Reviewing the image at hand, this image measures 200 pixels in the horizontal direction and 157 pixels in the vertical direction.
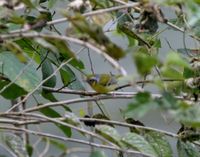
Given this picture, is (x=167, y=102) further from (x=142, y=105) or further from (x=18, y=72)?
(x=18, y=72)

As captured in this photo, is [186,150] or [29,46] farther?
[29,46]

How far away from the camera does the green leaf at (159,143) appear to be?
38.1 inches

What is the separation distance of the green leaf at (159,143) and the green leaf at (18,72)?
0.24m

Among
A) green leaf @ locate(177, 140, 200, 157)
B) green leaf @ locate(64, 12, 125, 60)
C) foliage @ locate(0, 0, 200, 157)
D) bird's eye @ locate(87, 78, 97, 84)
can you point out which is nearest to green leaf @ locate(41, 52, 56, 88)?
foliage @ locate(0, 0, 200, 157)

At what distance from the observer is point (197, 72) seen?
37.7 inches

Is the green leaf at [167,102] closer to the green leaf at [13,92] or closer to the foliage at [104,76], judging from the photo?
the foliage at [104,76]

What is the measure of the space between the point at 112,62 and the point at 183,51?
0.64 metres

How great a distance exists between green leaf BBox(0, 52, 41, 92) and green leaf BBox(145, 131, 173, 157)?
238 mm

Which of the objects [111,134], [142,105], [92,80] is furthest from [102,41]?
[92,80]

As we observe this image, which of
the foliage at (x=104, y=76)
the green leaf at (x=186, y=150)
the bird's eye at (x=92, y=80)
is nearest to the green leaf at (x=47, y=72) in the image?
the foliage at (x=104, y=76)

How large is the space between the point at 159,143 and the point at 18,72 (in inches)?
11.8

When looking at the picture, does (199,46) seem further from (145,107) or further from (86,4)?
(145,107)

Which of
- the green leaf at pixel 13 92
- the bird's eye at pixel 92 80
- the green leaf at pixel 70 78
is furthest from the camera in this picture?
the green leaf at pixel 70 78

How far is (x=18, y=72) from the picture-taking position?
99 cm
